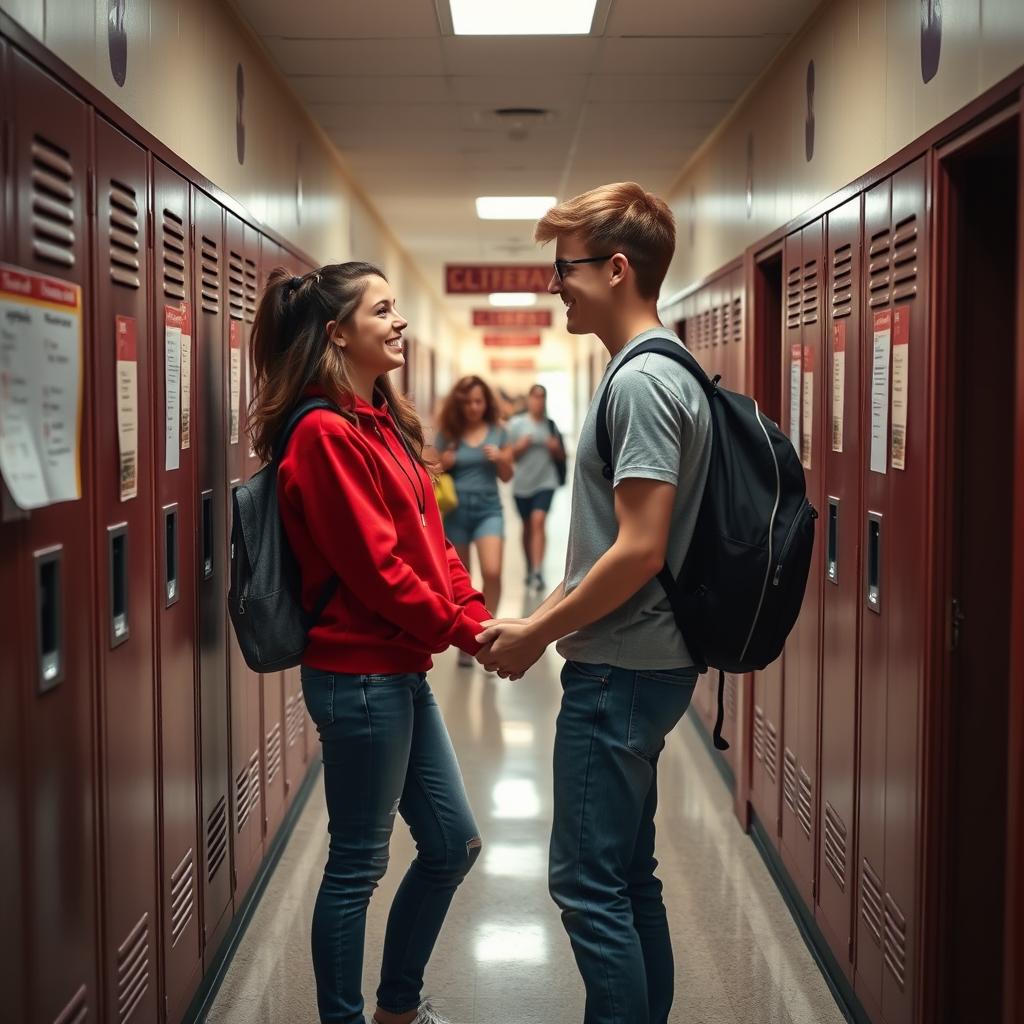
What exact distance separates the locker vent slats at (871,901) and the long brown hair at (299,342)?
156 cm

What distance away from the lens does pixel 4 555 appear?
164 centimetres

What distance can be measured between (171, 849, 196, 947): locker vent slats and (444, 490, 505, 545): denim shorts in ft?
11.7

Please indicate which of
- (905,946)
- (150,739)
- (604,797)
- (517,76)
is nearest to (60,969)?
(150,739)

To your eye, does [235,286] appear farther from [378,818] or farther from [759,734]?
[759,734]

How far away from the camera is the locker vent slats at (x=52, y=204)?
1.78 meters

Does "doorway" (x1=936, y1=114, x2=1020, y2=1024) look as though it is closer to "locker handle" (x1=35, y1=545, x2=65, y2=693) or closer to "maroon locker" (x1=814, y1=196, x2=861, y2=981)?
"maroon locker" (x1=814, y1=196, x2=861, y2=981)

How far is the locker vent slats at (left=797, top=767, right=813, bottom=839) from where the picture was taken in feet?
11.0

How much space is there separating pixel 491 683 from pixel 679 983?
10.9 feet

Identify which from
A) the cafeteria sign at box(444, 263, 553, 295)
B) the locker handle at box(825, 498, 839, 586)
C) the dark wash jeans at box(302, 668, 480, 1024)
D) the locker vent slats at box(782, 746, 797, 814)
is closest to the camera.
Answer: the dark wash jeans at box(302, 668, 480, 1024)

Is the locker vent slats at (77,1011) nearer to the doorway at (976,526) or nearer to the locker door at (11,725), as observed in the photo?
the locker door at (11,725)

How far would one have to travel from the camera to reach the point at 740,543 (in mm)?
1932

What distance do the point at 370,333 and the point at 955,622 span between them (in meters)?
1.26

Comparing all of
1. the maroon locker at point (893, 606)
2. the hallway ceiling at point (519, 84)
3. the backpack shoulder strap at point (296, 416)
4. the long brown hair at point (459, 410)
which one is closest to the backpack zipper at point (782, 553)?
the maroon locker at point (893, 606)

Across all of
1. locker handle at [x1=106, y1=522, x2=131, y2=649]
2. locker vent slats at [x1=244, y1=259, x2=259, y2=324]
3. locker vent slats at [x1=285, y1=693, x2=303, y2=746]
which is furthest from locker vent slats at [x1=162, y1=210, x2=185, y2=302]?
locker vent slats at [x1=285, y1=693, x2=303, y2=746]
